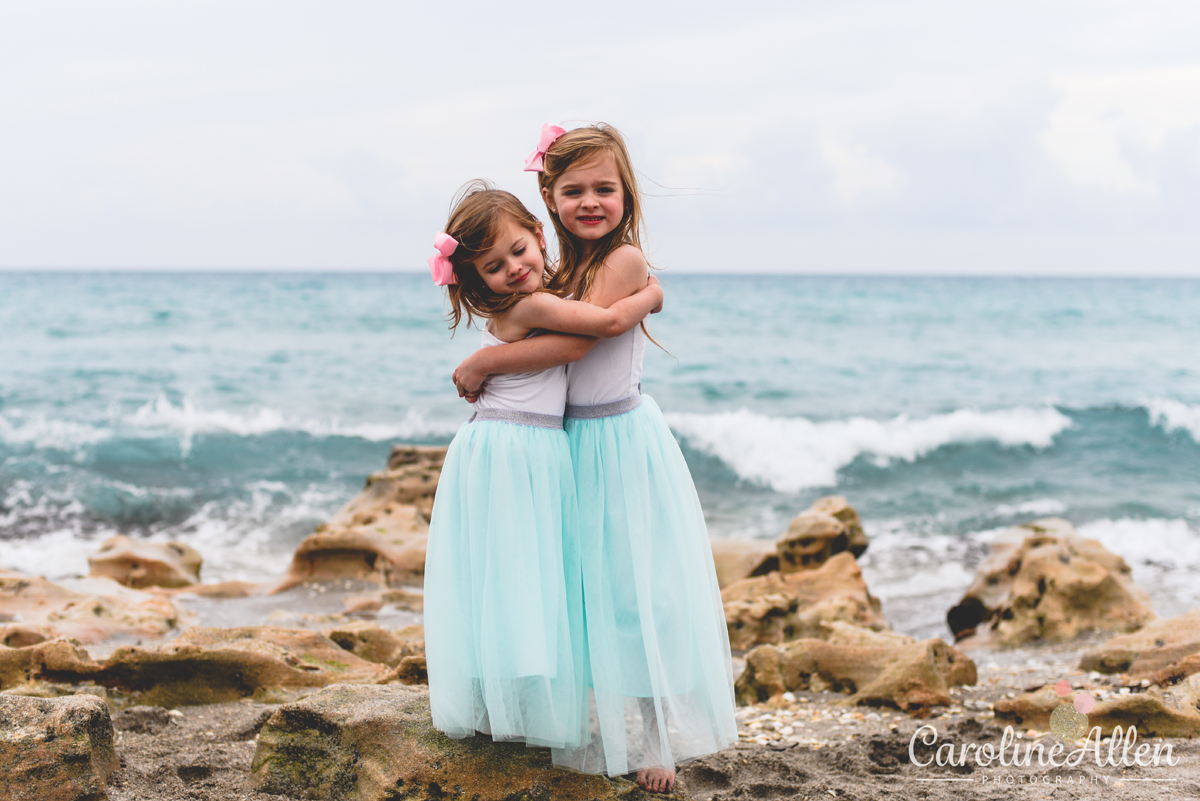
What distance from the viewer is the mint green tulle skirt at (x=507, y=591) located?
10.1ft

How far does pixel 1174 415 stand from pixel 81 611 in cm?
1808

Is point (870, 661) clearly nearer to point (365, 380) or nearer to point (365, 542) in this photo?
point (365, 542)

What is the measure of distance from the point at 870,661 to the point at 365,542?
14.9 ft

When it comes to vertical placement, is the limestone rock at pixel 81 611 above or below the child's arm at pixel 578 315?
below

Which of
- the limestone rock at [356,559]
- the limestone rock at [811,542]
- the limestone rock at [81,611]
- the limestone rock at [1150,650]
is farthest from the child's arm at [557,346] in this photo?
the limestone rock at [811,542]

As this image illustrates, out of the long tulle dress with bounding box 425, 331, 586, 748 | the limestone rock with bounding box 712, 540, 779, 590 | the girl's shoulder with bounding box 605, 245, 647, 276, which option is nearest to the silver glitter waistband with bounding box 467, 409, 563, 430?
the long tulle dress with bounding box 425, 331, 586, 748

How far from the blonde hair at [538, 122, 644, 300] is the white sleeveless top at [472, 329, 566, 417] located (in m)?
0.29

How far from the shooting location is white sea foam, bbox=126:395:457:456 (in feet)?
52.3

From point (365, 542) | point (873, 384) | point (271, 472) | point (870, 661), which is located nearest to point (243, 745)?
point (870, 661)

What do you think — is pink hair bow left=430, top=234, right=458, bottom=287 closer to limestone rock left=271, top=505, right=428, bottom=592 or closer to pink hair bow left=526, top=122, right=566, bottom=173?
pink hair bow left=526, top=122, right=566, bottom=173

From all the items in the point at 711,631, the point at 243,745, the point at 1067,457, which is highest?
the point at 711,631

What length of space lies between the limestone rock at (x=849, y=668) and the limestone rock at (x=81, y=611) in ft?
13.6

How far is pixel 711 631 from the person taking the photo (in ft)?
10.9

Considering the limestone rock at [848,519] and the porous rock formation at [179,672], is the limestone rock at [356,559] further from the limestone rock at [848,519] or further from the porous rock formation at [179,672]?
the limestone rock at [848,519]
